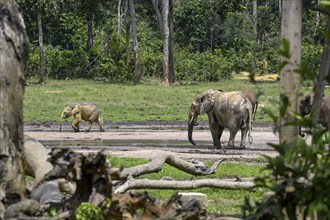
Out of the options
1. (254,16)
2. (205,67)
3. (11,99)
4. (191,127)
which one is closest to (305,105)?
(191,127)

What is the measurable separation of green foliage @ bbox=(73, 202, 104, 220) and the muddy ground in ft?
41.0

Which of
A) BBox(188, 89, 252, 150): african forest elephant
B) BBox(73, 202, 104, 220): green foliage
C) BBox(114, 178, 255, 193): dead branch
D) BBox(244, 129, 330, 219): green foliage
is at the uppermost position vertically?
BBox(244, 129, 330, 219): green foliage

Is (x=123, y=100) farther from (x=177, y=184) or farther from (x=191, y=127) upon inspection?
(x=177, y=184)

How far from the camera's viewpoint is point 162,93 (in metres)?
39.2

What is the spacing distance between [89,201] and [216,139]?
56.3 feet

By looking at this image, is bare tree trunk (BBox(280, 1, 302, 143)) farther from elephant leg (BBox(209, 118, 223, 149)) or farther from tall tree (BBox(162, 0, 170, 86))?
tall tree (BBox(162, 0, 170, 86))

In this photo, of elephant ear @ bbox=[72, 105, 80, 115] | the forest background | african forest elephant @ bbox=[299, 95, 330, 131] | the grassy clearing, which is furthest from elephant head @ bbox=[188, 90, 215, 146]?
the forest background

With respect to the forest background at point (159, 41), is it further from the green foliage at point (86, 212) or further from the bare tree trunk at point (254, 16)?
the green foliage at point (86, 212)

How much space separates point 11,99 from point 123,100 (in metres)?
30.0

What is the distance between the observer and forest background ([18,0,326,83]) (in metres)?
49.7

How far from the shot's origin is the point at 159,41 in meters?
57.6

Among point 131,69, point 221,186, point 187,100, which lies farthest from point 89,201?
point 131,69

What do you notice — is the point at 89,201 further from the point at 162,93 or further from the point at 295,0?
the point at 162,93

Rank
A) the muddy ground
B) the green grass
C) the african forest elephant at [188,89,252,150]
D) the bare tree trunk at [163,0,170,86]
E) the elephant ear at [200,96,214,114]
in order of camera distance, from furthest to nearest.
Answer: the bare tree trunk at [163,0,170,86], the green grass, the elephant ear at [200,96,214,114], the african forest elephant at [188,89,252,150], the muddy ground
